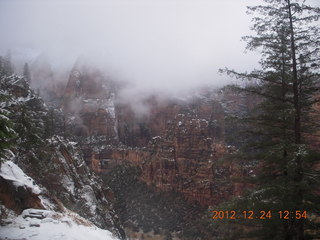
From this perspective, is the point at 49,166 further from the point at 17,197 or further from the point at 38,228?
the point at 38,228

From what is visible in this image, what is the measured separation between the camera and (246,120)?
10.7 metres

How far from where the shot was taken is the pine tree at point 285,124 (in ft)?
30.1

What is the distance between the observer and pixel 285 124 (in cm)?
1056

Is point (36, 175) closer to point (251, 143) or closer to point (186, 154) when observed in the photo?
point (251, 143)

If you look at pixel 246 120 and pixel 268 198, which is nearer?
pixel 268 198

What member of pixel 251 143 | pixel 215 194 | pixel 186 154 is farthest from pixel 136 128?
pixel 251 143

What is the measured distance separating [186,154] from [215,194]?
15.7 metres

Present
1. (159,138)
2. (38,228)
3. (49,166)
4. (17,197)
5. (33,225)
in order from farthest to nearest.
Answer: (159,138)
(49,166)
(17,197)
(33,225)
(38,228)

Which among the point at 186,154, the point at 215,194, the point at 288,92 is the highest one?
the point at 288,92

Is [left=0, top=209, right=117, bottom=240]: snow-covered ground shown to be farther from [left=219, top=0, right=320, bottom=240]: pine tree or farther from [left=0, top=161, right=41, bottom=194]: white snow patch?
[left=219, top=0, right=320, bottom=240]: pine tree
